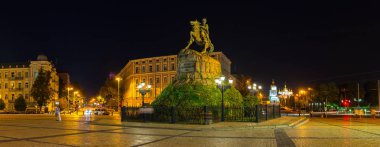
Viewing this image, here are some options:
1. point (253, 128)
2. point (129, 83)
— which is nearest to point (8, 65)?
point (129, 83)

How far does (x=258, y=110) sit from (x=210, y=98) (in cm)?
409

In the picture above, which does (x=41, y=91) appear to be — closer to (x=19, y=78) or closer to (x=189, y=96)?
(x=19, y=78)

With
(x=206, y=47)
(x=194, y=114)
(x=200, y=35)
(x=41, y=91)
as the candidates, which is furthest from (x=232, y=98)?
(x=41, y=91)

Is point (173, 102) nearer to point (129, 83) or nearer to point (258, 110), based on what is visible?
point (258, 110)

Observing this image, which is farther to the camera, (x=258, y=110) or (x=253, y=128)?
(x=258, y=110)

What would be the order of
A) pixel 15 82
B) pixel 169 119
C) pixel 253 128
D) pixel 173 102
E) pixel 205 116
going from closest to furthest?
pixel 253 128 → pixel 205 116 → pixel 169 119 → pixel 173 102 → pixel 15 82

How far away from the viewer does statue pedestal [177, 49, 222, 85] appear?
3180 centimetres

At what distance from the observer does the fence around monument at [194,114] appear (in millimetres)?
26877

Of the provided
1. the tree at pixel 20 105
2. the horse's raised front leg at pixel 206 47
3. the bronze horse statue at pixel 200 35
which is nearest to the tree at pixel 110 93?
the tree at pixel 20 105

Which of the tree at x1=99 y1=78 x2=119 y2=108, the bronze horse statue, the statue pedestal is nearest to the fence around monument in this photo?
the statue pedestal

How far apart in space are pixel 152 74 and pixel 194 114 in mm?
80065

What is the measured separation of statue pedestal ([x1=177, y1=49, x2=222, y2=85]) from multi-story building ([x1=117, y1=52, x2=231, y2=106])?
66794 mm

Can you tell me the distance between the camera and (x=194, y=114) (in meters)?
27.2

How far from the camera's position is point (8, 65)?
9831cm
